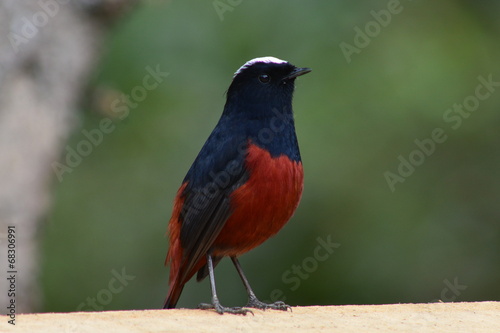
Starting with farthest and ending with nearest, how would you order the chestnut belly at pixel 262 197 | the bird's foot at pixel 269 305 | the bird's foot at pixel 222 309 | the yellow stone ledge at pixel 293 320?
the chestnut belly at pixel 262 197 → the bird's foot at pixel 269 305 → the bird's foot at pixel 222 309 → the yellow stone ledge at pixel 293 320

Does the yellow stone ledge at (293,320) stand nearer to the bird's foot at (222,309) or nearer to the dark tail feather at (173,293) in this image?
the bird's foot at (222,309)

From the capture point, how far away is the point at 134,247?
21.4 ft

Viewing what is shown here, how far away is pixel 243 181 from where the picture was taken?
181 inches

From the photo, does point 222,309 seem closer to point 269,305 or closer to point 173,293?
point 269,305

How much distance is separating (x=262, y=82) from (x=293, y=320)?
1.55m

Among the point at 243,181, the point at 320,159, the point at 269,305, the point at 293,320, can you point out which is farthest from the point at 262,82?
the point at 293,320

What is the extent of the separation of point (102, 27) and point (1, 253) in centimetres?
157

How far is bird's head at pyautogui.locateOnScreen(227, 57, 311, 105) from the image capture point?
484 cm

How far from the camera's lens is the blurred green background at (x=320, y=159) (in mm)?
6250

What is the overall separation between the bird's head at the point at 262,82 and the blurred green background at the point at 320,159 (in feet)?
3.80

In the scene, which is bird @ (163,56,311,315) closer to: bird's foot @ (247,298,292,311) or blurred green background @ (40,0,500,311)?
bird's foot @ (247,298,292,311)

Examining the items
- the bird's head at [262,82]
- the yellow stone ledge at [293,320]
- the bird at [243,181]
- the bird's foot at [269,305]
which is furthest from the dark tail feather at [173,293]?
the bird's head at [262,82]

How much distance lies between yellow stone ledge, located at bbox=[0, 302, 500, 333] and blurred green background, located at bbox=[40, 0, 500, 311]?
211 cm

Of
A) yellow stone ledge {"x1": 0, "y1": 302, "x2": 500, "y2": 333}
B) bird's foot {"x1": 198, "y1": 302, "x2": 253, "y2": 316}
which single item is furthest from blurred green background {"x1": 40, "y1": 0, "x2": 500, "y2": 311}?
yellow stone ledge {"x1": 0, "y1": 302, "x2": 500, "y2": 333}
